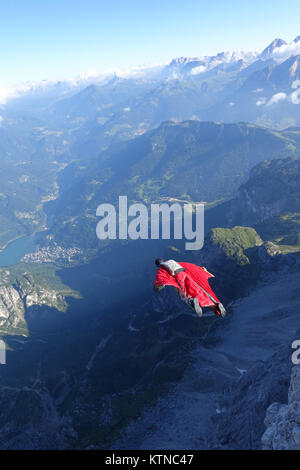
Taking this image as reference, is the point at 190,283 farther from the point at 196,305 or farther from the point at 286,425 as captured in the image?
the point at 286,425

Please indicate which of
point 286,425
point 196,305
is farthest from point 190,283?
point 286,425

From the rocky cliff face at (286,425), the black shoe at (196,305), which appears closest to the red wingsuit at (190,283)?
the black shoe at (196,305)

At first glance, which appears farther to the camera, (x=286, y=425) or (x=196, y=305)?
(x=286, y=425)

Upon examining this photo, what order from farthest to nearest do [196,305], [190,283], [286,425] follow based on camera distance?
1. [286,425]
2. [190,283]
3. [196,305]

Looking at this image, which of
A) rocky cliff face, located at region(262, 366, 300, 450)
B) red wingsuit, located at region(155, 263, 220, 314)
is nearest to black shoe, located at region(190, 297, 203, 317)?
red wingsuit, located at region(155, 263, 220, 314)

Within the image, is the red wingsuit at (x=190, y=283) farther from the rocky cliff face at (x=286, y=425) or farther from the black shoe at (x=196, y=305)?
the rocky cliff face at (x=286, y=425)

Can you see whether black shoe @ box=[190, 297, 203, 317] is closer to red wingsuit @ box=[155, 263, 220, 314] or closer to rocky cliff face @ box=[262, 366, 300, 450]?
red wingsuit @ box=[155, 263, 220, 314]

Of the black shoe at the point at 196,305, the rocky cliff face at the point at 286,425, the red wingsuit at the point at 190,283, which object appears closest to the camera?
the black shoe at the point at 196,305
